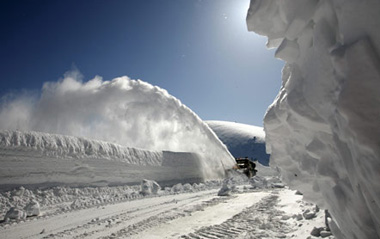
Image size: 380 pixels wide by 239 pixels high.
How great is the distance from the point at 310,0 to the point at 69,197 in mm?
12545

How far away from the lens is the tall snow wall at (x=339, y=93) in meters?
1.40

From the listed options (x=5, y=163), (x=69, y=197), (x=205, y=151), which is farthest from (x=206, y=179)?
(x=5, y=163)

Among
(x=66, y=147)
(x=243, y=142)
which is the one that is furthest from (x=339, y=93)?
(x=243, y=142)

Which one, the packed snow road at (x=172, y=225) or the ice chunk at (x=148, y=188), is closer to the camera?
the packed snow road at (x=172, y=225)

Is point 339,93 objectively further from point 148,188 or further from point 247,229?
point 148,188

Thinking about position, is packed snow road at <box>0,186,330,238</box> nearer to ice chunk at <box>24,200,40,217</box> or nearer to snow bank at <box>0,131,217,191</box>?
ice chunk at <box>24,200,40,217</box>

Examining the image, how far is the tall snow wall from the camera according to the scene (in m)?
1.40

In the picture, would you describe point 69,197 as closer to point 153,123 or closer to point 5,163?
point 5,163

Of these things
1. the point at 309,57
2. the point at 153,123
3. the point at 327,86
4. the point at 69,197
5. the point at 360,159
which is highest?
the point at 153,123

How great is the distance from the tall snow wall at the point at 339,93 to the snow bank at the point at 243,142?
202 ft

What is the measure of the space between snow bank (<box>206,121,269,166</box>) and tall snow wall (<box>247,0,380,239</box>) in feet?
202

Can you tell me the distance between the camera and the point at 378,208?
152 cm

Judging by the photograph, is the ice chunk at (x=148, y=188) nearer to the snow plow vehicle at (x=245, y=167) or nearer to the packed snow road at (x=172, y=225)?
the packed snow road at (x=172, y=225)

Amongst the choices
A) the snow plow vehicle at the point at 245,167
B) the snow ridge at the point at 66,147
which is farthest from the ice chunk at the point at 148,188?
the snow plow vehicle at the point at 245,167
